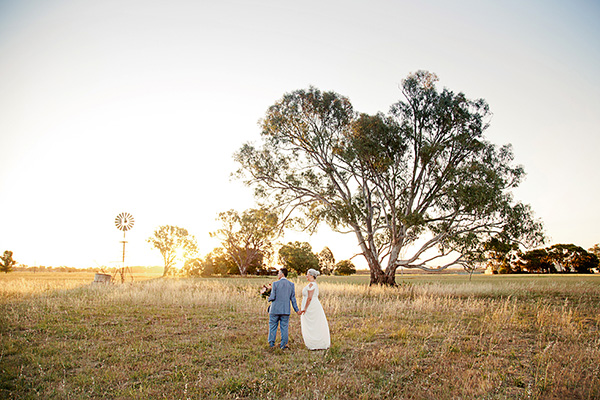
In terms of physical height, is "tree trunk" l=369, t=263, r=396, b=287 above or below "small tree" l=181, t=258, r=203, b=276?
above

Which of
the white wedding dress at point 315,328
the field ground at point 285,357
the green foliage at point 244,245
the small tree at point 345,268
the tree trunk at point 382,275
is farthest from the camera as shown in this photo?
the small tree at point 345,268

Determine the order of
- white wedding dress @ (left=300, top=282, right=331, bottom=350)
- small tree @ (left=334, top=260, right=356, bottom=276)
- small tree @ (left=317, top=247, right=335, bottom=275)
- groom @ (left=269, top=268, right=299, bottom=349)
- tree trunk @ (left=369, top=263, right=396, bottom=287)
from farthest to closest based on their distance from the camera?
small tree @ (left=317, top=247, right=335, bottom=275)
small tree @ (left=334, top=260, right=356, bottom=276)
tree trunk @ (left=369, top=263, right=396, bottom=287)
groom @ (left=269, top=268, right=299, bottom=349)
white wedding dress @ (left=300, top=282, right=331, bottom=350)

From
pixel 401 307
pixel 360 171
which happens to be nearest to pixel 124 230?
pixel 360 171

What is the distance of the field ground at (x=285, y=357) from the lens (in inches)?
221

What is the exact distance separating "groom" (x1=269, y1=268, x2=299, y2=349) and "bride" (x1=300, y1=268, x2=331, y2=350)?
1.19ft

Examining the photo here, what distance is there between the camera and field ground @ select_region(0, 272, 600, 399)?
18.5ft

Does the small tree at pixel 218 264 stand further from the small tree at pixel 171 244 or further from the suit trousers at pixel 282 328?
the suit trousers at pixel 282 328

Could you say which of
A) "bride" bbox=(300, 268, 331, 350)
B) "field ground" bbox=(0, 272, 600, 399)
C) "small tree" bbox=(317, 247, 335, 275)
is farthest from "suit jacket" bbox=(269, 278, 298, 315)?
"small tree" bbox=(317, 247, 335, 275)

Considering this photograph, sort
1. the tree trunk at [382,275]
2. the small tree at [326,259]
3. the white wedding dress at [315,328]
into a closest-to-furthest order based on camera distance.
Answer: the white wedding dress at [315,328] → the tree trunk at [382,275] → the small tree at [326,259]

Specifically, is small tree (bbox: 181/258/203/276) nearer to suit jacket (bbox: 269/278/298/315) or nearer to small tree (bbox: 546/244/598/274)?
suit jacket (bbox: 269/278/298/315)

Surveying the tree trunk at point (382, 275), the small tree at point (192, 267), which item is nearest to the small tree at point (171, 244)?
the small tree at point (192, 267)

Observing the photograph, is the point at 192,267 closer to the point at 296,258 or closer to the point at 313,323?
the point at 296,258

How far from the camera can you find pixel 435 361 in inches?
287

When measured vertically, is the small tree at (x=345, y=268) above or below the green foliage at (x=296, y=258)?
below
